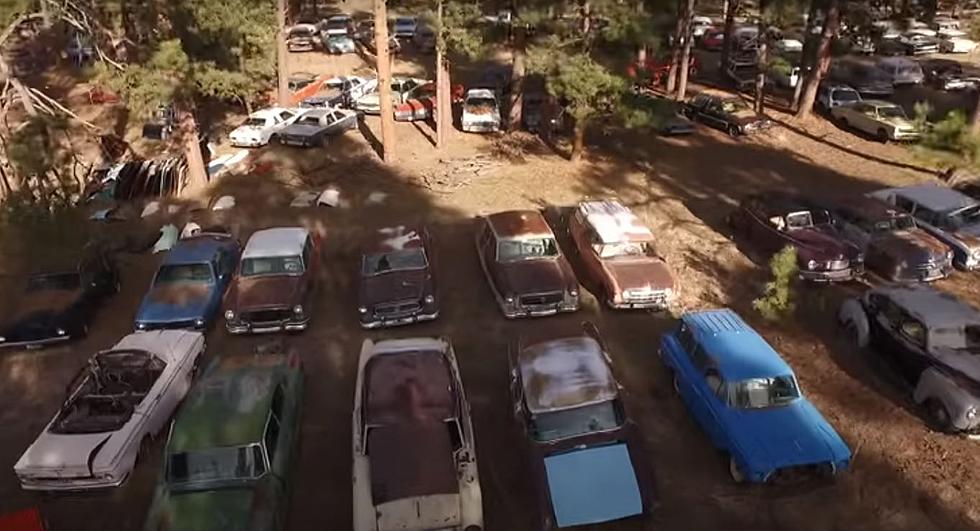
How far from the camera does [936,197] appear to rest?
59.5 ft

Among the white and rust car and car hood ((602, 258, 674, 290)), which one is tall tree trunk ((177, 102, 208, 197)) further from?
the white and rust car

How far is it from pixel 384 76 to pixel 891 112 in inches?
729

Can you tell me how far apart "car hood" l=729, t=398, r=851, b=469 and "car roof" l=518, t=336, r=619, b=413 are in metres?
1.93

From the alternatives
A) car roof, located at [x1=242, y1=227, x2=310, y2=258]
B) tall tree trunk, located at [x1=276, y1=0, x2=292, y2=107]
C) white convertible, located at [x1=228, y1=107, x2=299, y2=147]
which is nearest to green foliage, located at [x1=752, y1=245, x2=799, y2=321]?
car roof, located at [x1=242, y1=227, x2=310, y2=258]

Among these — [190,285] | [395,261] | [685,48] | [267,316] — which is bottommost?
[267,316]

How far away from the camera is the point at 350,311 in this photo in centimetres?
1587

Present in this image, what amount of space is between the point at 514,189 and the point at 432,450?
555 inches

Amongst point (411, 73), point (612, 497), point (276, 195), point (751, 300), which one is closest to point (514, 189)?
point (276, 195)

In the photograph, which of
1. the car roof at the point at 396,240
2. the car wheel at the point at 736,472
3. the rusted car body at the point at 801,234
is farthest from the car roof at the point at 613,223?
the car wheel at the point at 736,472

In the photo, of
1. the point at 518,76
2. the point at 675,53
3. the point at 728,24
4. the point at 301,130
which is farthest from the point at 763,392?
the point at 728,24

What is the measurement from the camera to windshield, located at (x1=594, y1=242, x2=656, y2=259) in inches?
627

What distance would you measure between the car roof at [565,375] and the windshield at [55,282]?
10449mm

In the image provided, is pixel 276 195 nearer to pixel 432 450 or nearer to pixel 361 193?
pixel 361 193

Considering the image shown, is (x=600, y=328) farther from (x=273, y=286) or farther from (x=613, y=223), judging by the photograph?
(x=273, y=286)
